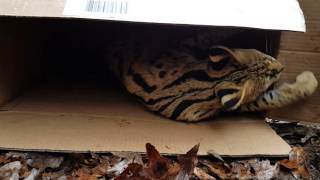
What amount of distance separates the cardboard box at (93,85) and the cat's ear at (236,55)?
0.05 meters

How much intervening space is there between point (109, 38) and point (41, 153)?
0.67m

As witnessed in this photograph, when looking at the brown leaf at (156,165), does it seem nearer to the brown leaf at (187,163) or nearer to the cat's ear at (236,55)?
the brown leaf at (187,163)

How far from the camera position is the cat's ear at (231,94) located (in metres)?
1.17

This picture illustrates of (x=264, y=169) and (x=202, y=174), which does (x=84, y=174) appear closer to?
(x=202, y=174)

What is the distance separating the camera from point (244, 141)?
1.14 metres

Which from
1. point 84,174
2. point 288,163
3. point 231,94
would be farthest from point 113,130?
point 288,163

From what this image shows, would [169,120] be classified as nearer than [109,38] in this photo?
Yes

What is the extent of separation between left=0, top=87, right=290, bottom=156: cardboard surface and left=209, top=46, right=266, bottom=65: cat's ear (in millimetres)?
169

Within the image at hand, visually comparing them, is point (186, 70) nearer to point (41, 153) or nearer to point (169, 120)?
point (169, 120)

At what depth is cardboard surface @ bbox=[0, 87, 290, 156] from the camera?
1.08m

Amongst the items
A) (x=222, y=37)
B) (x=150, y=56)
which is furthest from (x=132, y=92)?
(x=222, y=37)

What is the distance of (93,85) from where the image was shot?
1.56m

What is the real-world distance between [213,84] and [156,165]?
1.31 feet

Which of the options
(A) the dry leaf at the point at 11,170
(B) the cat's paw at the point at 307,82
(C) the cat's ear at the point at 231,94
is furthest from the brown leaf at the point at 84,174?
(B) the cat's paw at the point at 307,82
